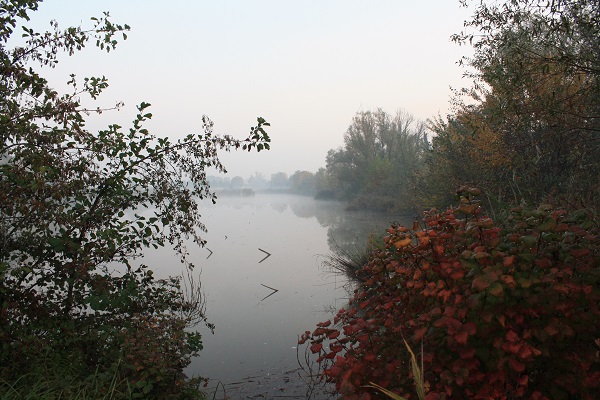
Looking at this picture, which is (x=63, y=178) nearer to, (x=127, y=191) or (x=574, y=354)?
(x=127, y=191)

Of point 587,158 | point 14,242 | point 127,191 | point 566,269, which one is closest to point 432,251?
point 566,269

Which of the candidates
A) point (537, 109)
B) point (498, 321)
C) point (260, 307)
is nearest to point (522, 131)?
point (537, 109)

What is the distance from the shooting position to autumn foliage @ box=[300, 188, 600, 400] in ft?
8.27

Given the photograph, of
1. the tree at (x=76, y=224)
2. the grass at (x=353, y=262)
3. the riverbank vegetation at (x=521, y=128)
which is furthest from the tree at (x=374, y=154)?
the tree at (x=76, y=224)

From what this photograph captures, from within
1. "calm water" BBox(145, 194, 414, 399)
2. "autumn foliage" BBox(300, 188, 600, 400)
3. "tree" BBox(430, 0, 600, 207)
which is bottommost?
"calm water" BBox(145, 194, 414, 399)

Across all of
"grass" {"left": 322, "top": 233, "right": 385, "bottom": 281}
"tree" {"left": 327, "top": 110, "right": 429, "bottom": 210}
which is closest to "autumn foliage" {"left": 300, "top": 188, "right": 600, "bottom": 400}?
"grass" {"left": 322, "top": 233, "right": 385, "bottom": 281}

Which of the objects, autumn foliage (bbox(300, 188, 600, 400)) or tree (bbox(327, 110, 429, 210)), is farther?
tree (bbox(327, 110, 429, 210))

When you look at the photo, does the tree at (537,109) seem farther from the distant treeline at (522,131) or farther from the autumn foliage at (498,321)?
the autumn foliage at (498,321)

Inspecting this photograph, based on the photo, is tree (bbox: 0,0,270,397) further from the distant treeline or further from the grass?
the grass

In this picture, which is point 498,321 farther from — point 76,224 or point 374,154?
point 374,154

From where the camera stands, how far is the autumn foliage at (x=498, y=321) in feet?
8.27

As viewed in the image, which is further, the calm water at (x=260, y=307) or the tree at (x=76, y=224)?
the calm water at (x=260, y=307)

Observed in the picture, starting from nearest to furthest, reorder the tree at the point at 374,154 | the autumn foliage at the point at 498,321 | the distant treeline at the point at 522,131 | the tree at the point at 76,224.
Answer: the autumn foliage at the point at 498,321 < the tree at the point at 76,224 < the distant treeline at the point at 522,131 < the tree at the point at 374,154

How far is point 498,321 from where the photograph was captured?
266cm
